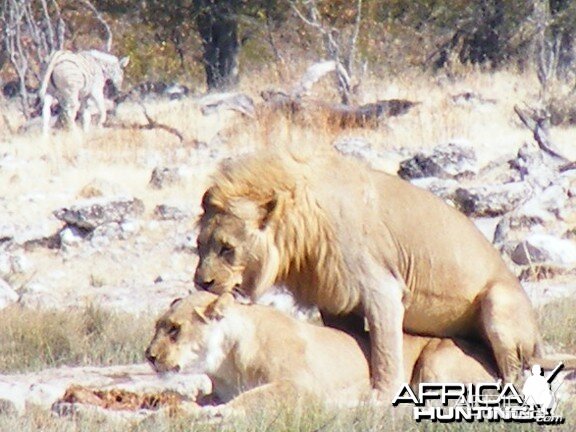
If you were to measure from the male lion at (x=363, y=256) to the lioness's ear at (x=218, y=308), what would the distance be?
170 millimetres

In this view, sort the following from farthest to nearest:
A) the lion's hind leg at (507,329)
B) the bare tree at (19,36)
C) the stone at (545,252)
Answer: the bare tree at (19,36) < the stone at (545,252) < the lion's hind leg at (507,329)

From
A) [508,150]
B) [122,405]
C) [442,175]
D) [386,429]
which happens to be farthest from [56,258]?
[386,429]

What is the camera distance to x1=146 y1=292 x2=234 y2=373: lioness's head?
648 centimetres

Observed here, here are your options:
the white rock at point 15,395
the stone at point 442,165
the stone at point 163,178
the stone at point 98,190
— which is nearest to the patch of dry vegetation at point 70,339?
the white rock at point 15,395

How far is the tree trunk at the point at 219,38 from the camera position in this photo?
2966 cm

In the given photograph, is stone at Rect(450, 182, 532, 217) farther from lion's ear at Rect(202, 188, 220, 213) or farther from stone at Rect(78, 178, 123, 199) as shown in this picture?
lion's ear at Rect(202, 188, 220, 213)

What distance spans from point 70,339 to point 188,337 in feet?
9.28

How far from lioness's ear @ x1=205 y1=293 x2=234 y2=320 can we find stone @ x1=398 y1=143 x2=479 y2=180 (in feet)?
29.5

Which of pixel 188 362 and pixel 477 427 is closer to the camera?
pixel 477 427

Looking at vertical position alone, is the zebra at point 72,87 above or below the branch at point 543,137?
below

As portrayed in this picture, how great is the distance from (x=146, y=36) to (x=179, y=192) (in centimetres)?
2073

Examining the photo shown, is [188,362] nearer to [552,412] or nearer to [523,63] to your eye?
[552,412]

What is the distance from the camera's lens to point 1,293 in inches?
469

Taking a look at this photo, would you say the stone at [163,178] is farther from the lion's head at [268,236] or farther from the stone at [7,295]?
the lion's head at [268,236]
